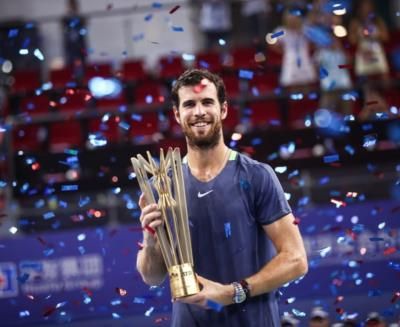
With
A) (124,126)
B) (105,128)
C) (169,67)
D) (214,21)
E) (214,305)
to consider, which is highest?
(214,21)

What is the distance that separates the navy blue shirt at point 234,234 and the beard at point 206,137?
164 millimetres

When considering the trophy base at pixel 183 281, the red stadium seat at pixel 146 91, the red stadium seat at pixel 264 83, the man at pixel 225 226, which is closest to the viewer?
the trophy base at pixel 183 281

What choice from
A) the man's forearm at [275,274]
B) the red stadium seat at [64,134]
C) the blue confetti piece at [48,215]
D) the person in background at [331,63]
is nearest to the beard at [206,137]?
the man's forearm at [275,274]

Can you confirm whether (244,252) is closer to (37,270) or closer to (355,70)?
(37,270)

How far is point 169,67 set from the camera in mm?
11234

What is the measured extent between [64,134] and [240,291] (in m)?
6.77

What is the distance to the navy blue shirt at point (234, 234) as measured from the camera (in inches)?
171

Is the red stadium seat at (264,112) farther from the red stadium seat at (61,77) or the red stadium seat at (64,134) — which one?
the red stadium seat at (61,77)

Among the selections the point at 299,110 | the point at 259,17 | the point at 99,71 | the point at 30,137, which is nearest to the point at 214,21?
the point at 259,17

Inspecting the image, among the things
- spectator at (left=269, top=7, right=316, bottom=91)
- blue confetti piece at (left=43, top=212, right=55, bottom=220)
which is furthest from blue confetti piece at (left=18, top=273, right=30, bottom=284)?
spectator at (left=269, top=7, right=316, bottom=91)

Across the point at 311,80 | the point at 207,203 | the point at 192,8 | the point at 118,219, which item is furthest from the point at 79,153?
the point at 207,203

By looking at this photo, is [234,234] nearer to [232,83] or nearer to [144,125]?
[144,125]

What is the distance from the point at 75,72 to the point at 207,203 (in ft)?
22.6

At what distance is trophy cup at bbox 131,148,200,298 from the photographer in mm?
3955
